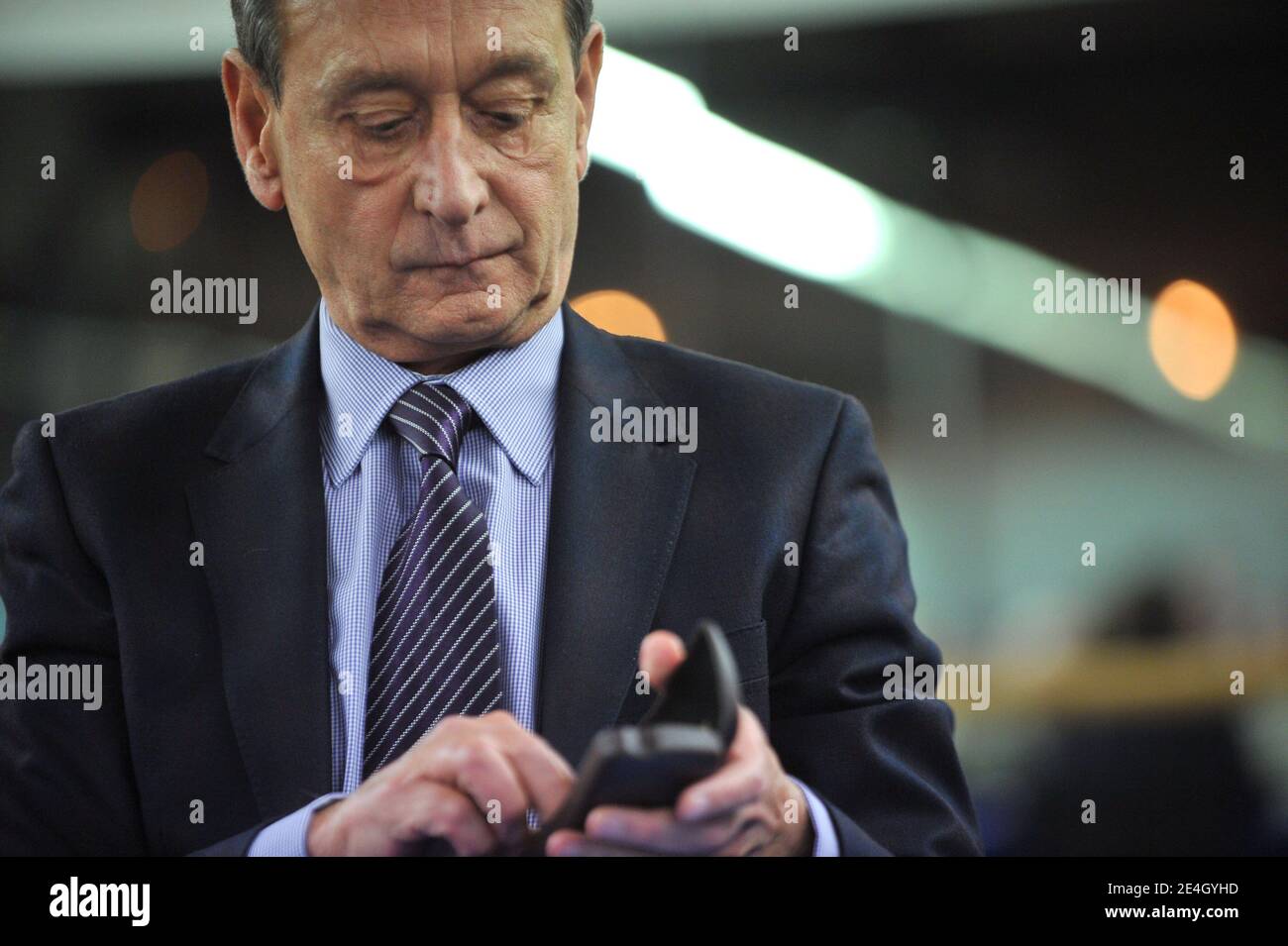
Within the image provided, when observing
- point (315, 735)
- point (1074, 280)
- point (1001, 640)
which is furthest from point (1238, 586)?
point (315, 735)

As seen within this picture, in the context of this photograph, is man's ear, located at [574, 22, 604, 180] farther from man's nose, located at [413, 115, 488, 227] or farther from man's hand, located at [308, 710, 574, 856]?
man's hand, located at [308, 710, 574, 856]

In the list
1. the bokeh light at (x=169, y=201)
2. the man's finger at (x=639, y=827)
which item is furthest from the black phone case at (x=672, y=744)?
the bokeh light at (x=169, y=201)

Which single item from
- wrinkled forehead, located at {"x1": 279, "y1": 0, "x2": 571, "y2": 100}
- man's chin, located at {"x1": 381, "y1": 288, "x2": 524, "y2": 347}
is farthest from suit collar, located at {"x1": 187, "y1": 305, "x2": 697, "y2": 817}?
wrinkled forehead, located at {"x1": 279, "y1": 0, "x2": 571, "y2": 100}

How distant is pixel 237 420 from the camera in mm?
1949

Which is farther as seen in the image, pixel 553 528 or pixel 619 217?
pixel 619 217

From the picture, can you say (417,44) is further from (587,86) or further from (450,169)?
(587,86)

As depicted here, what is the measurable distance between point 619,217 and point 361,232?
382mm

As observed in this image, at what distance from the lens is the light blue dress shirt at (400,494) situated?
1.80 metres

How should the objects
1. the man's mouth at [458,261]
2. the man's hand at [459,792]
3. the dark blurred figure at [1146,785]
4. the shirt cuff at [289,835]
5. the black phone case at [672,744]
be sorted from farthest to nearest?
the dark blurred figure at [1146,785]
the man's mouth at [458,261]
the shirt cuff at [289,835]
the man's hand at [459,792]
the black phone case at [672,744]

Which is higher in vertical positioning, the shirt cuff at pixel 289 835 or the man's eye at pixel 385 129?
the man's eye at pixel 385 129

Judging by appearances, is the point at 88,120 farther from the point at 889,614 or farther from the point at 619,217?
the point at 889,614

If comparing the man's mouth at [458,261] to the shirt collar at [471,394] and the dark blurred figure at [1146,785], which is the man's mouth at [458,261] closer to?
the shirt collar at [471,394]

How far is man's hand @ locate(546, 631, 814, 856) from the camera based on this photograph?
1.50m

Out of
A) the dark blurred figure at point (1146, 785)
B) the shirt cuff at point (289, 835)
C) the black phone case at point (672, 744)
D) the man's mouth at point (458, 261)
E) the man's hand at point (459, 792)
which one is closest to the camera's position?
the black phone case at point (672, 744)
